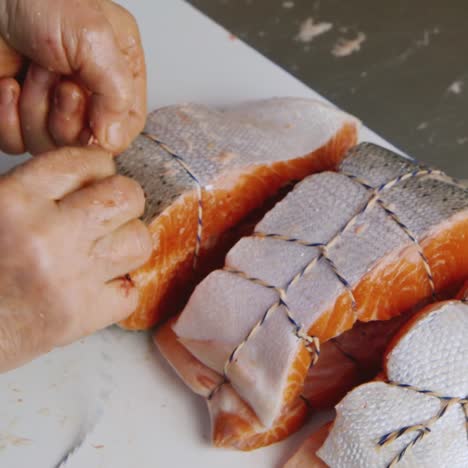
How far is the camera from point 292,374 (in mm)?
1451

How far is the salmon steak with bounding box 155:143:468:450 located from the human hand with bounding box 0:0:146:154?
14.4 inches

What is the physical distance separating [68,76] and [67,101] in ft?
0.18

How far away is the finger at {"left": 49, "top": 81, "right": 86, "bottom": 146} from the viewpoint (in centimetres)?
146

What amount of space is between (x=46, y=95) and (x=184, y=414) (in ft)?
2.36

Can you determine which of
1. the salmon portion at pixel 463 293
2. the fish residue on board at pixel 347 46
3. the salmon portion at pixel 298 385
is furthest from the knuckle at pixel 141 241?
the fish residue on board at pixel 347 46

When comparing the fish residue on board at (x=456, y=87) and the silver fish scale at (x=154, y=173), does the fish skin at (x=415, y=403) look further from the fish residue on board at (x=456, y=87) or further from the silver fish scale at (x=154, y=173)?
the fish residue on board at (x=456, y=87)

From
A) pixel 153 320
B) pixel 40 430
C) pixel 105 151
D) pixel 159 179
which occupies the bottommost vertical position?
pixel 40 430

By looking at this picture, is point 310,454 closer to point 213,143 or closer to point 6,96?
point 213,143

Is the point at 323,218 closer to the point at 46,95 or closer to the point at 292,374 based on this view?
the point at 292,374

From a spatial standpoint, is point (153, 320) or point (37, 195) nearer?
point (37, 195)

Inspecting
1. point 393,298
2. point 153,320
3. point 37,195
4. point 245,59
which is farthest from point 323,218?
point 245,59

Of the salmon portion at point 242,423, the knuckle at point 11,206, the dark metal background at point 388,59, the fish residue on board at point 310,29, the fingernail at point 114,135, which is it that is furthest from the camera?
the fish residue on board at point 310,29

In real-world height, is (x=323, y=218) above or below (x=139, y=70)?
below

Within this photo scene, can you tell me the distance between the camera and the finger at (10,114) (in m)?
1.54
